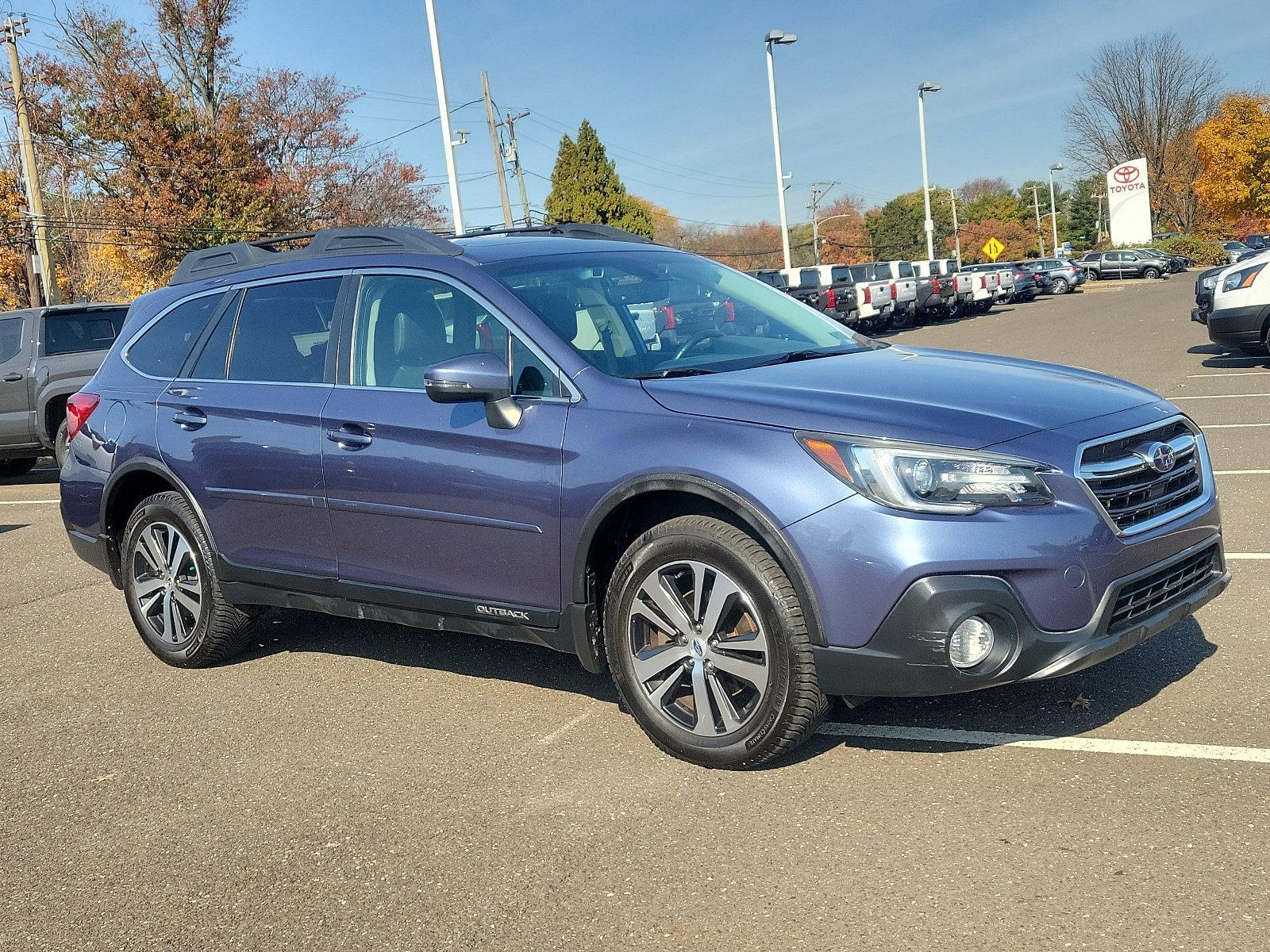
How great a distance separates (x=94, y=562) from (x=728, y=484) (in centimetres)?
378

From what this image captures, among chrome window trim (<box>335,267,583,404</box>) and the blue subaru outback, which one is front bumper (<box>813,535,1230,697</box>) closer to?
the blue subaru outback

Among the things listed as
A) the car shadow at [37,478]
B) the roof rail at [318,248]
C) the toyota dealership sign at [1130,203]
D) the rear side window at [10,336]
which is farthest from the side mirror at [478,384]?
the toyota dealership sign at [1130,203]

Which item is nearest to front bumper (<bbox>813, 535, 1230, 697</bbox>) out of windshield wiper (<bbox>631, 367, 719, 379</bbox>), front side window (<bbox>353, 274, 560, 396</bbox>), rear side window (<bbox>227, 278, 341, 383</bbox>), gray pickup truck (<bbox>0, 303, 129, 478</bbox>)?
windshield wiper (<bbox>631, 367, 719, 379</bbox>)

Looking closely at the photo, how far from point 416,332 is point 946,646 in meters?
2.39

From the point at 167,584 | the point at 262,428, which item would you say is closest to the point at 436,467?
the point at 262,428

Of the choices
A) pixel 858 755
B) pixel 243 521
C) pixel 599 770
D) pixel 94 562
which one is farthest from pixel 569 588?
pixel 94 562

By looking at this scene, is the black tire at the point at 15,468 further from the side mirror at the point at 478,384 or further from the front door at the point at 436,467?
the side mirror at the point at 478,384

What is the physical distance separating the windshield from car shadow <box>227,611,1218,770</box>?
1363mm

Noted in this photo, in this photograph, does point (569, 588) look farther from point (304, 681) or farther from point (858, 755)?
point (304, 681)

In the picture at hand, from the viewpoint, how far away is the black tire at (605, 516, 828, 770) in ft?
12.5

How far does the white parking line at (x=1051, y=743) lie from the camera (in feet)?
12.7

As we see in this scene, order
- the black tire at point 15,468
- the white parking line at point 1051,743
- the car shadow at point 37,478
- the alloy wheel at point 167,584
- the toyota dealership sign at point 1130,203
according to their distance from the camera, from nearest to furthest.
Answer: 1. the white parking line at point 1051,743
2. the alloy wheel at point 167,584
3. the car shadow at point 37,478
4. the black tire at point 15,468
5. the toyota dealership sign at point 1130,203

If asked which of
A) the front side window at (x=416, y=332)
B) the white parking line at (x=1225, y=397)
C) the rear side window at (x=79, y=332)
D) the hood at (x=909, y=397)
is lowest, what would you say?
the white parking line at (x=1225, y=397)

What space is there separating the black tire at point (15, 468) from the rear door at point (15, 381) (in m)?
2.09
